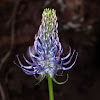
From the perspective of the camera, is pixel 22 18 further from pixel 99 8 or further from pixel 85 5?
pixel 99 8

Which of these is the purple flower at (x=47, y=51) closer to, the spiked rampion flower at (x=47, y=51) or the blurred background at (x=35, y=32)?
the spiked rampion flower at (x=47, y=51)

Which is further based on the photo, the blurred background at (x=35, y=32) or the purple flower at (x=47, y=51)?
the blurred background at (x=35, y=32)

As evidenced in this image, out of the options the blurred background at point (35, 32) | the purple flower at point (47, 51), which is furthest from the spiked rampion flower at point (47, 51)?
the blurred background at point (35, 32)

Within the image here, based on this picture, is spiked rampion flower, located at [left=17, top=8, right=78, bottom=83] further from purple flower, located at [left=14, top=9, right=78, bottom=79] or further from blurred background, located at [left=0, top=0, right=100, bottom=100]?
blurred background, located at [left=0, top=0, right=100, bottom=100]

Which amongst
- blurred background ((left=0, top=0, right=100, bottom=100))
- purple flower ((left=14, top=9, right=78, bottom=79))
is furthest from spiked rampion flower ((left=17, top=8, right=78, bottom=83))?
blurred background ((left=0, top=0, right=100, bottom=100))

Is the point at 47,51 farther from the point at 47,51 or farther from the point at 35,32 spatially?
the point at 35,32

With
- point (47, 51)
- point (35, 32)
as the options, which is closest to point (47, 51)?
point (47, 51)

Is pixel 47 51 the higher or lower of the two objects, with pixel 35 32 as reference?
lower

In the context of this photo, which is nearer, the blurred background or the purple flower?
the purple flower

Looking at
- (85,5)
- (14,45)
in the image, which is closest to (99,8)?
(85,5)
